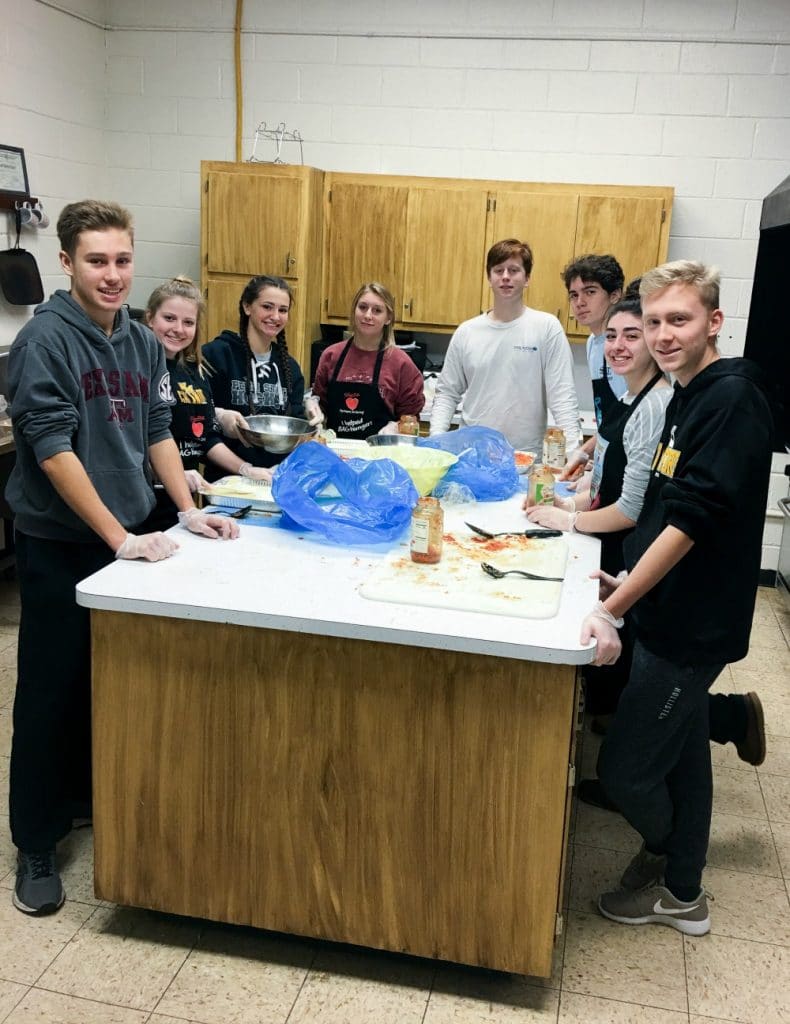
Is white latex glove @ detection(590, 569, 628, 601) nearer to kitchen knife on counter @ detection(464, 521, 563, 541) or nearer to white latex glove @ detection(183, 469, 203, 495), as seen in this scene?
kitchen knife on counter @ detection(464, 521, 563, 541)

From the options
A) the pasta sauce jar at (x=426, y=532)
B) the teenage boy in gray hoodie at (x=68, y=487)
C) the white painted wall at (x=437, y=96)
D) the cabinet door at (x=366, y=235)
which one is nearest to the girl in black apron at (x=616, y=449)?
the pasta sauce jar at (x=426, y=532)

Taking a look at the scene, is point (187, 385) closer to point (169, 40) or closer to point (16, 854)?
point (16, 854)

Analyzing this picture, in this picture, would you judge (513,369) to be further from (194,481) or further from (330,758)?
(330,758)

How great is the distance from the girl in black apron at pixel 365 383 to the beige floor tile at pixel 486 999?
2258 millimetres

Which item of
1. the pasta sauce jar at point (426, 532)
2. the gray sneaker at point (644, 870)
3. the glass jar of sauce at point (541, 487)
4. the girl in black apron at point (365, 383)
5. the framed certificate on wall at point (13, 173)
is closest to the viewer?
the pasta sauce jar at point (426, 532)

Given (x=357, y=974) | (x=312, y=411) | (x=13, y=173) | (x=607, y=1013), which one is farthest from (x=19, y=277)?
(x=607, y=1013)

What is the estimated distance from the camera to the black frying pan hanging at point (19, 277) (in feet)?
14.5

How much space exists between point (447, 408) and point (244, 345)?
93cm

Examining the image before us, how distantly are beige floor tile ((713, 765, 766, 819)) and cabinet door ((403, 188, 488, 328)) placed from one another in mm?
2713

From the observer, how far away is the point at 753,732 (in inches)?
102

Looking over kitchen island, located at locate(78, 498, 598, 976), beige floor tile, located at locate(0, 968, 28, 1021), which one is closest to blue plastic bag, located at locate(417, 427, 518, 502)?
kitchen island, located at locate(78, 498, 598, 976)

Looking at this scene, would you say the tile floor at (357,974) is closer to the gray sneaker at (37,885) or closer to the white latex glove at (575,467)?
the gray sneaker at (37,885)

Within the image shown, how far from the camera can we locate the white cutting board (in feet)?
6.23

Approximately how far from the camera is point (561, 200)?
15.4 ft
